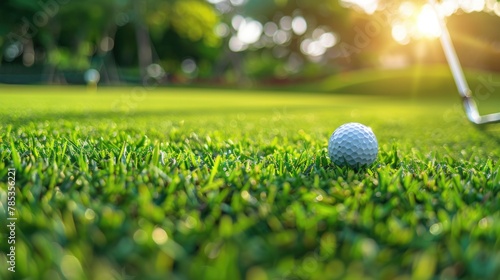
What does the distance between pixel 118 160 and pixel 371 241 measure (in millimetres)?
1179

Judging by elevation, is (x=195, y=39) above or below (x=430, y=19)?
above

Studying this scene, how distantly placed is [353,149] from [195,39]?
34.9 meters

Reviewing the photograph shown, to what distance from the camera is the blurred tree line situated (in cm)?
2912

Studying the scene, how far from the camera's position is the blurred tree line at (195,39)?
95.6 ft

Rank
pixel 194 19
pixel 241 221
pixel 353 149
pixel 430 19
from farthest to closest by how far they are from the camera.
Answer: pixel 194 19 < pixel 430 19 < pixel 353 149 < pixel 241 221

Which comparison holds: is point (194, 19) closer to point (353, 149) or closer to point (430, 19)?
point (430, 19)

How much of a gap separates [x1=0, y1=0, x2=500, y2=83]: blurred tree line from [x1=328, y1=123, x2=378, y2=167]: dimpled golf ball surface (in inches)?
797

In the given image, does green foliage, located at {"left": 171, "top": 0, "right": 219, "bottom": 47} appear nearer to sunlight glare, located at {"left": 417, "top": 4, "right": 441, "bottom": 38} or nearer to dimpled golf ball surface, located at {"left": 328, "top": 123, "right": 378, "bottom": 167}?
sunlight glare, located at {"left": 417, "top": 4, "right": 441, "bottom": 38}

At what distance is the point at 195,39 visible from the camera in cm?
3556

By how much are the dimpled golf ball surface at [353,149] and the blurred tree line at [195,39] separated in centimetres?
2023

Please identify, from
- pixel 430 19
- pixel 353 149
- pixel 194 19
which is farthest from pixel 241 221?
pixel 194 19

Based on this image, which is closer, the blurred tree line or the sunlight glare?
the sunlight glare

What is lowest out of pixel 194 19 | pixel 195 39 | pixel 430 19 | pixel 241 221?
pixel 241 221

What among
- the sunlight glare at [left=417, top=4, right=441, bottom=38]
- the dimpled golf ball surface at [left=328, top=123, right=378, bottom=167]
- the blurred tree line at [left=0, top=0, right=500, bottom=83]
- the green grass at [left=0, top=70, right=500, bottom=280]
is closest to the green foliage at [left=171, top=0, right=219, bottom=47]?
the blurred tree line at [left=0, top=0, right=500, bottom=83]
